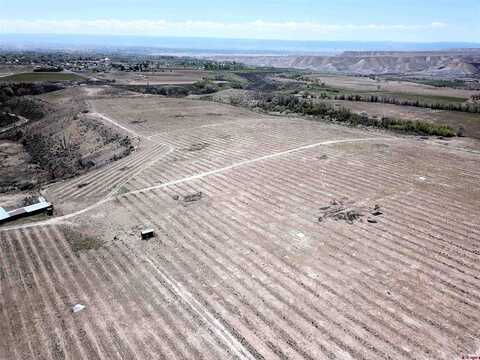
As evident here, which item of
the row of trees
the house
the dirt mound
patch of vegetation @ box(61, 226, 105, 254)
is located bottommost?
patch of vegetation @ box(61, 226, 105, 254)

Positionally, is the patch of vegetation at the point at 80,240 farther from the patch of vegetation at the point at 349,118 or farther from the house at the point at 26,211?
the patch of vegetation at the point at 349,118

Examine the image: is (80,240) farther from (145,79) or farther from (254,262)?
(145,79)

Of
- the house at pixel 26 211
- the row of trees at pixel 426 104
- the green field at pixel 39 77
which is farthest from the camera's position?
the green field at pixel 39 77

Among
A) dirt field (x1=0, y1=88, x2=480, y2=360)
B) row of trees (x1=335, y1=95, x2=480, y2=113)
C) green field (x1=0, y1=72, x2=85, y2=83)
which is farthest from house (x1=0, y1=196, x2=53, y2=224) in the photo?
green field (x1=0, y1=72, x2=85, y2=83)

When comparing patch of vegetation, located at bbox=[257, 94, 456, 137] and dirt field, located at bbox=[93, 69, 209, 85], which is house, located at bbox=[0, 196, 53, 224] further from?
dirt field, located at bbox=[93, 69, 209, 85]

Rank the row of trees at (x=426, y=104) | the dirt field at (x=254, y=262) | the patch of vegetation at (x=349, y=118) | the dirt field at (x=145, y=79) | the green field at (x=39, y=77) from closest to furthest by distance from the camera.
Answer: the dirt field at (x=254, y=262) < the patch of vegetation at (x=349, y=118) < the row of trees at (x=426, y=104) < the green field at (x=39, y=77) < the dirt field at (x=145, y=79)

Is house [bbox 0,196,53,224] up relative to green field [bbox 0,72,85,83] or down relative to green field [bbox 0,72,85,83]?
down

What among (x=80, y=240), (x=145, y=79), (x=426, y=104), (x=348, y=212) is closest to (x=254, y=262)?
(x=348, y=212)

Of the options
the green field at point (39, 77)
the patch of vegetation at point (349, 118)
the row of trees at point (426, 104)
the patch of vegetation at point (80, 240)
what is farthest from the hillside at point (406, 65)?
the patch of vegetation at point (80, 240)
